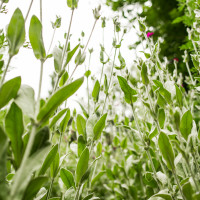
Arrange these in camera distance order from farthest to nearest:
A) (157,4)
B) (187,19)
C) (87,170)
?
1. (157,4)
2. (187,19)
3. (87,170)

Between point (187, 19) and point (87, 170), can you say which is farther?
point (187, 19)

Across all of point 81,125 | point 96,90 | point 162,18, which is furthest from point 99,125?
point 162,18

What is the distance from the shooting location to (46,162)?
584 millimetres

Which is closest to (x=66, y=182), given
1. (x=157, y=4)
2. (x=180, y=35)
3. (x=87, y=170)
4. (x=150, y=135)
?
(x=87, y=170)

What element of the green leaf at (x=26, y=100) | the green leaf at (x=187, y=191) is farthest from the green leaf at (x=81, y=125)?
the green leaf at (x=187, y=191)

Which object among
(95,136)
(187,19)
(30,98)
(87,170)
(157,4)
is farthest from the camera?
(157,4)

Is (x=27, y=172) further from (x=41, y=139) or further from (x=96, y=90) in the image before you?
(x=96, y=90)

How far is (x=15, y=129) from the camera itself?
451 mm

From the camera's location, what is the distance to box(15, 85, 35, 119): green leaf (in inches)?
18.0

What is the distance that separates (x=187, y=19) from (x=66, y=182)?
1.75 metres

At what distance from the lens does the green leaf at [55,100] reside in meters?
0.43

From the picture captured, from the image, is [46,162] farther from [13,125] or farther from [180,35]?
[180,35]

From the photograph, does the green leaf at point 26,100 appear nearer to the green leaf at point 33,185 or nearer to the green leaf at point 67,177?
the green leaf at point 33,185

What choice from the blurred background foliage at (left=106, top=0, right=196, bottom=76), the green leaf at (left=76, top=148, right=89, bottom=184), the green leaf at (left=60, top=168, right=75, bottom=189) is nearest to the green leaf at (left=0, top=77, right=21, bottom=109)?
the green leaf at (left=76, top=148, right=89, bottom=184)
